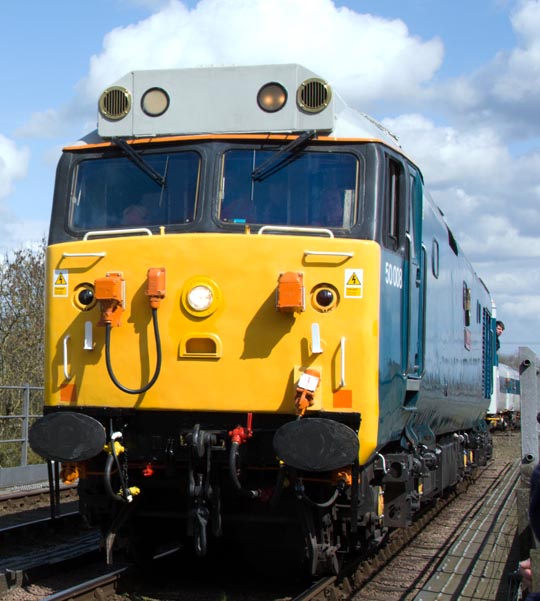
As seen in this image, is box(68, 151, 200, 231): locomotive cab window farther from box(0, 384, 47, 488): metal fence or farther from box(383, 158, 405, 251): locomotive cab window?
box(0, 384, 47, 488): metal fence

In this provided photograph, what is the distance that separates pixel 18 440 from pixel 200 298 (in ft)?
27.1

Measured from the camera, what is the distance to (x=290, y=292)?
21.3ft

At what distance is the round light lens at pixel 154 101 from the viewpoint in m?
7.23

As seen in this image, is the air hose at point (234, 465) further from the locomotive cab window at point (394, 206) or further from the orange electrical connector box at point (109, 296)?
the locomotive cab window at point (394, 206)

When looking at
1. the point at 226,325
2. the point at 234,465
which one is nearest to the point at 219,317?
the point at 226,325

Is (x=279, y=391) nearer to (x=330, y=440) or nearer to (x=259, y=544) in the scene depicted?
(x=330, y=440)

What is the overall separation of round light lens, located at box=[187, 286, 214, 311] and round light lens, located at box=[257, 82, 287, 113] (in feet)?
4.77

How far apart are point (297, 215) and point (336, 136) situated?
673 millimetres

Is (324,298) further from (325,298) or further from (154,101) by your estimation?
(154,101)

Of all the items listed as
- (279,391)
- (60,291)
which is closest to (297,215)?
(279,391)

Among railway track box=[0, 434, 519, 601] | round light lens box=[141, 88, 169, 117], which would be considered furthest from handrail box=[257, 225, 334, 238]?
railway track box=[0, 434, 519, 601]

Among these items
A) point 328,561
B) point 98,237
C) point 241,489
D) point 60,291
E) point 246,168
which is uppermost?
point 246,168

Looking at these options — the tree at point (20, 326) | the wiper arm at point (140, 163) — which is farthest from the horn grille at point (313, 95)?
the tree at point (20, 326)

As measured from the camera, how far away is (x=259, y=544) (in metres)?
7.60
